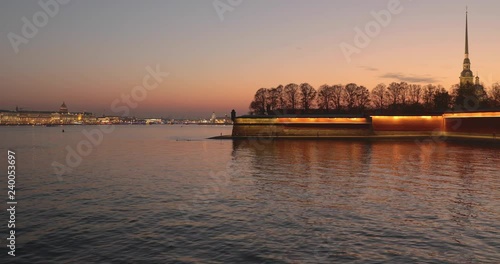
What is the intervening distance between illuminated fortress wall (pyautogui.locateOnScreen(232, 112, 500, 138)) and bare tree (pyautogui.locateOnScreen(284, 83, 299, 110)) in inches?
1051

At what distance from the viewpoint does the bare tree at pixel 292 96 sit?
431 ft

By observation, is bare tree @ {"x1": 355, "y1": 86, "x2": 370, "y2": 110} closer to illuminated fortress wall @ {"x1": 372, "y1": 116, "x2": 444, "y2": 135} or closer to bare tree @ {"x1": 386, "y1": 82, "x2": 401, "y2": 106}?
bare tree @ {"x1": 386, "y1": 82, "x2": 401, "y2": 106}

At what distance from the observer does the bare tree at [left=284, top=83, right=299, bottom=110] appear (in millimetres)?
131500

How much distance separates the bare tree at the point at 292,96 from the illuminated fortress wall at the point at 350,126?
2670 centimetres

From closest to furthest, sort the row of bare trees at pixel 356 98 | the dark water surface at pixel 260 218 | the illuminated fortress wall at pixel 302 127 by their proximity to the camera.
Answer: the dark water surface at pixel 260 218, the illuminated fortress wall at pixel 302 127, the row of bare trees at pixel 356 98

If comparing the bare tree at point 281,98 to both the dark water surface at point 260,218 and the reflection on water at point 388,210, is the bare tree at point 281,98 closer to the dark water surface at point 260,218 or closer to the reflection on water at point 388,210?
the reflection on water at point 388,210

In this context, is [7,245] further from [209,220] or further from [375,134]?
[375,134]

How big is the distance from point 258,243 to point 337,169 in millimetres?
24166

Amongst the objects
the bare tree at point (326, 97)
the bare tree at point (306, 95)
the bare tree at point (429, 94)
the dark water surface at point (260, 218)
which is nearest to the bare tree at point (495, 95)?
the bare tree at point (429, 94)

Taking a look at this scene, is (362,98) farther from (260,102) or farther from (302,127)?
(260,102)

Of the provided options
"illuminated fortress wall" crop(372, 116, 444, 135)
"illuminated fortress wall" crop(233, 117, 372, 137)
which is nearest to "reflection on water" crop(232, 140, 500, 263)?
"illuminated fortress wall" crop(372, 116, 444, 135)

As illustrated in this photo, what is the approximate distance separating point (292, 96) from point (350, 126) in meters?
32.2

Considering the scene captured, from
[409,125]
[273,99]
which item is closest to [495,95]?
[409,125]

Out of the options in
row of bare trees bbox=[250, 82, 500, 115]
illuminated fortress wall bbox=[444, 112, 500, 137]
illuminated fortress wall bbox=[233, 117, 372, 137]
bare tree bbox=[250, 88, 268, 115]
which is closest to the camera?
illuminated fortress wall bbox=[444, 112, 500, 137]
